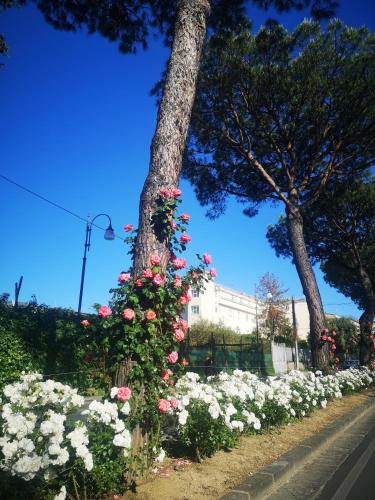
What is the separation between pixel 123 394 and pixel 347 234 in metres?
17.3

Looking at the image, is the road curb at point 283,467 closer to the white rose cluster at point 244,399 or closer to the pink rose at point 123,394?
the white rose cluster at point 244,399

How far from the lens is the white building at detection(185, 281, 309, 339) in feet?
149

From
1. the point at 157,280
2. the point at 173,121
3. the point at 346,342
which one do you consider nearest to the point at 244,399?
the point at 157,280

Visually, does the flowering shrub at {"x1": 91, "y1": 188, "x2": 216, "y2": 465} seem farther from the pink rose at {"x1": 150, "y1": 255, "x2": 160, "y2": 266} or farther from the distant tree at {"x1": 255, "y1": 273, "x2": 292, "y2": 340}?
the distant tree at {"x1": 255, "y1": 273, "x2": 292, "y2": 340}

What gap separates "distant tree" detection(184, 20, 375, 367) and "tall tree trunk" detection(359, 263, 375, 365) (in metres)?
6.72

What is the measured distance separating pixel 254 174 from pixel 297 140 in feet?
6.32

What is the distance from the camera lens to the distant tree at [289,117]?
10609 mm

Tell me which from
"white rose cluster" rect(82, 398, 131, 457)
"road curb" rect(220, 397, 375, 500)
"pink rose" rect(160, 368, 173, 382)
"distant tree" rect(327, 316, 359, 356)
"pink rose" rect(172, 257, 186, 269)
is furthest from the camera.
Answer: "distant tree" rect(327, 316, 359, 356)

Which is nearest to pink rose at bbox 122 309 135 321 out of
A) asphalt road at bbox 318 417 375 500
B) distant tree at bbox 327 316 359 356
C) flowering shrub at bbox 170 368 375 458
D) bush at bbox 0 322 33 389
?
flowering shrub at bbox 170 368 375 458

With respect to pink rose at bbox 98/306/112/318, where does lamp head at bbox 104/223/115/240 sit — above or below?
above

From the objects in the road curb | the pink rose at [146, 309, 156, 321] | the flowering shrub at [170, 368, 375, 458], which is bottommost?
the road curb

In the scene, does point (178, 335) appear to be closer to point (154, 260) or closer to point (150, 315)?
point (150, 315)

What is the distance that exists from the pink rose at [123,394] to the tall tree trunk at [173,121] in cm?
122

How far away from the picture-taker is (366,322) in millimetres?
17828
